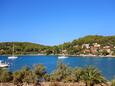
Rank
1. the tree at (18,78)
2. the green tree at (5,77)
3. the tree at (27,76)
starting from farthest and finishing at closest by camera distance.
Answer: the green tree at (5,77) → the tree at (18,78) → the tree at (27,76)

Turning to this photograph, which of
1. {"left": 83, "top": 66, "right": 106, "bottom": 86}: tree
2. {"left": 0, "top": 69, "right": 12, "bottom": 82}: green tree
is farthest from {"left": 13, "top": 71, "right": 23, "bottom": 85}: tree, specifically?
{"left": 83, "top": 66, "right": 106, "bottom": 86}: tree

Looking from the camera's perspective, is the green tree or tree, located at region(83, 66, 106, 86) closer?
tree, located at region(83, 66, 106, 86)

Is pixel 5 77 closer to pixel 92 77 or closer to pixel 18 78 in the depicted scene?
pixel 18 78

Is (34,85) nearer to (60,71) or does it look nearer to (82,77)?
(60,71)

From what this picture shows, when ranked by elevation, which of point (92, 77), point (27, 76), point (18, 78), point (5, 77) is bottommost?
point (92, 77)

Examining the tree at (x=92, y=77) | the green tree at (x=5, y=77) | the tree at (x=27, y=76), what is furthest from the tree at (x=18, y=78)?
the tree at (x=92, y=77)

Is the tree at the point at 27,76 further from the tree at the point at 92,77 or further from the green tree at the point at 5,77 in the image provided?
the tree at the point at 92,77

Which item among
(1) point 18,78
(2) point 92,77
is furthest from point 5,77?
(2) point 92,77

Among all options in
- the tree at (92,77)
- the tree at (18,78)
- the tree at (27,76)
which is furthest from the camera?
the tree at (18,78)

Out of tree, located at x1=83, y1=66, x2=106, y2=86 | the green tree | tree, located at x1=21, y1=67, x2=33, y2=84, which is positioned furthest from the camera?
the green tree

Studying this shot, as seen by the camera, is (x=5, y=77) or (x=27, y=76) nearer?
(x=27, y=76)

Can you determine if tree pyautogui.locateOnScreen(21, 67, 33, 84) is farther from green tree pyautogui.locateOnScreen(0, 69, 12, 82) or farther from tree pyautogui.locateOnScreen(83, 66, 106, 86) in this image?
tree pyautogui.locateOnScreen(83, 66, 106, 86)

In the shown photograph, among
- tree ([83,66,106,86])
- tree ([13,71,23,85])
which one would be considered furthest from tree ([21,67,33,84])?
tree ([83,66,106,86])

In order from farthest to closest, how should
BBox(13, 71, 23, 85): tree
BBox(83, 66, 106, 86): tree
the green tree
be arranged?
the green tree, BBox(13, 71, 23, 85): tree, BBox(83, 66, 106, 86): tree
